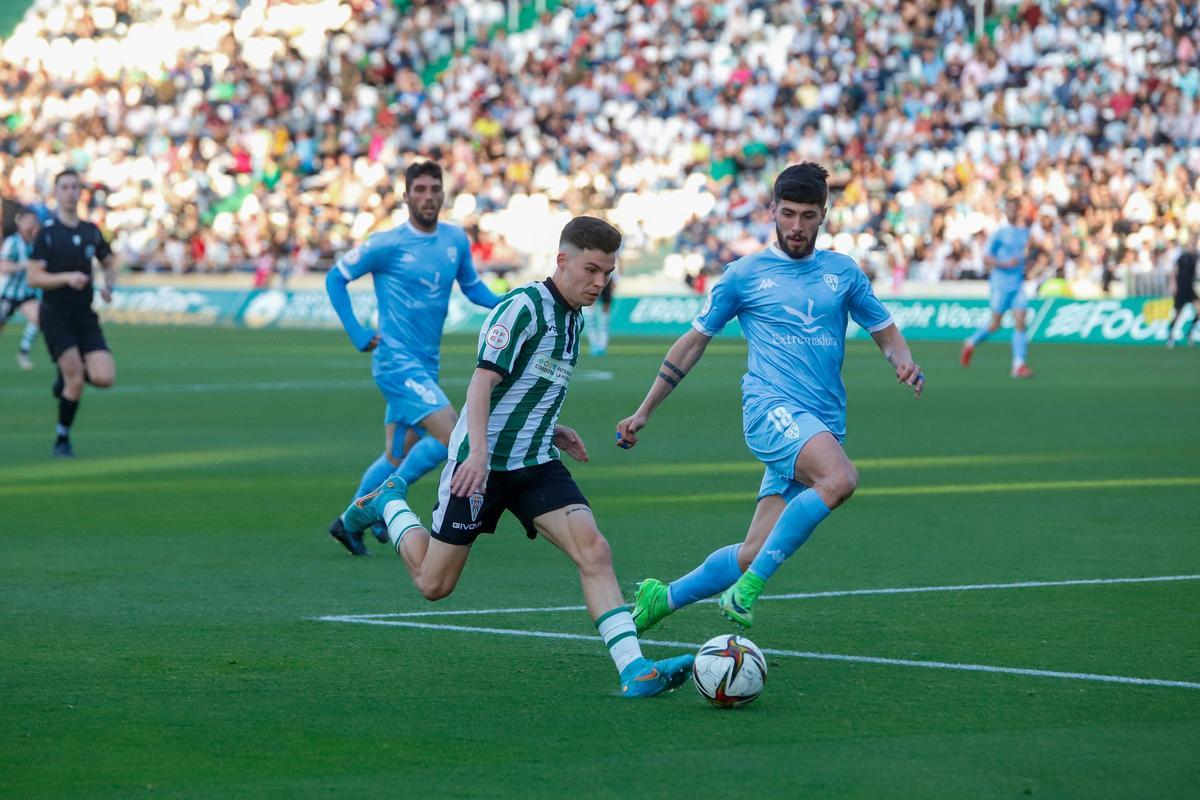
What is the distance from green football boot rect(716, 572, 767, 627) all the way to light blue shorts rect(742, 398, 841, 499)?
25.9 inches

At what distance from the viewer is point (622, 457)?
1709 centimetres

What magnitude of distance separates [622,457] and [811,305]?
873 cm

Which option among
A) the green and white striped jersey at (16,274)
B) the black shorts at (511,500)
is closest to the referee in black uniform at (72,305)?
the black shorts at (511,500)

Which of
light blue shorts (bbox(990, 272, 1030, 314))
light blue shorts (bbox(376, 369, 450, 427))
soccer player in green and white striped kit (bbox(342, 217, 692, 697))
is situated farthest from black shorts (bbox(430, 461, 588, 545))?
→ light blue shorts (bbox(990, 272, 1030, 314))

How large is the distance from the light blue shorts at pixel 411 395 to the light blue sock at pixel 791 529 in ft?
12.4

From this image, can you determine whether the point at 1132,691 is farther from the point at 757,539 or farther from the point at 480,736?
the point at 480,736

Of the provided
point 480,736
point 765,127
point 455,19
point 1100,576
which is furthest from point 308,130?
point 480,736

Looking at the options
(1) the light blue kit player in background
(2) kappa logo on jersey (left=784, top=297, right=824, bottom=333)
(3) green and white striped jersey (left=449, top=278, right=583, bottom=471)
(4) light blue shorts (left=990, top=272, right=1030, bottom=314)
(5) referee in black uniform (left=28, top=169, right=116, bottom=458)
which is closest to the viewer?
(3) green and white striped jersey (left=449, top=278, right=583, bottom=471)

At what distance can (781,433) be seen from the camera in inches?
325

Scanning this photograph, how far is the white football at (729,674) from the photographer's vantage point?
676cm

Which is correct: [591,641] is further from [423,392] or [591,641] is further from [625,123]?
[625,123]

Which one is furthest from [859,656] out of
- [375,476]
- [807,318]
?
[375,476]

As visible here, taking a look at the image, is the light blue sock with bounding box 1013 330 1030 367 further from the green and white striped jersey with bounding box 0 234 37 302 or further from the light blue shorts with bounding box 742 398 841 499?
the light blue shorts with bounding box 742 398 841 499

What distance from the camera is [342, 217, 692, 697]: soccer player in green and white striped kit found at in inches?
278
